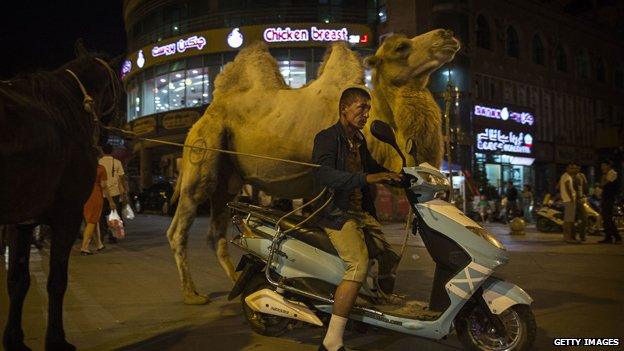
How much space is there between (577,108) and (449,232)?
36.2 meters

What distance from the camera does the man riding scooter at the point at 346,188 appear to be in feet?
12.7

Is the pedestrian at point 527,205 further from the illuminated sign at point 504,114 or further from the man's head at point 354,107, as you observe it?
the man's head at point 354,107

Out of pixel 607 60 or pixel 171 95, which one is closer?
pixel 171 95

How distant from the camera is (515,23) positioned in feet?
102

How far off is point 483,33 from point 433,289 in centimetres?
2742

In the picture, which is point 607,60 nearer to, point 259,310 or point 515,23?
point 515,23

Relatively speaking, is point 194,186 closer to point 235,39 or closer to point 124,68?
point 124,68

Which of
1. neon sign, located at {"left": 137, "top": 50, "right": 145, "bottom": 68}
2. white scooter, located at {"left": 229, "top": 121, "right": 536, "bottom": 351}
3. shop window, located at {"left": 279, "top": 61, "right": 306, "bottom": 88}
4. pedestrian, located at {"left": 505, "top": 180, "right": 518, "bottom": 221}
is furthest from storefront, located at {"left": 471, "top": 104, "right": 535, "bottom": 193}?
white scooter, located at {"left": 229, "top": 121, "right": 536, "bottom": 351}

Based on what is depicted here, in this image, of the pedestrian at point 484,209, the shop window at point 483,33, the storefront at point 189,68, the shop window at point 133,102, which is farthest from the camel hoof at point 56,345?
the shop window at point 133,102

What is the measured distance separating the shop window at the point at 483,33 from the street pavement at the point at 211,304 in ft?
66.6

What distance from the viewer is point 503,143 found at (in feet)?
94.1

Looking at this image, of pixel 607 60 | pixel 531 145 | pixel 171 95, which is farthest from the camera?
pixel 607 60

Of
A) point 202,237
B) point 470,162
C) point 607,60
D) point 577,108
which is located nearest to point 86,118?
point 202,237

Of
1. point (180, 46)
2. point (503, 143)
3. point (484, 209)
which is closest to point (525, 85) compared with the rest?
point (503, 143)
